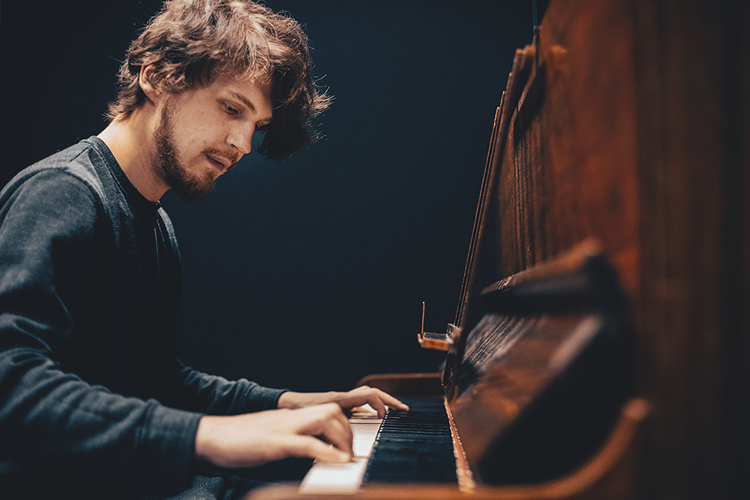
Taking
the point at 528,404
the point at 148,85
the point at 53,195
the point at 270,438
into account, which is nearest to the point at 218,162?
the point at 148,85

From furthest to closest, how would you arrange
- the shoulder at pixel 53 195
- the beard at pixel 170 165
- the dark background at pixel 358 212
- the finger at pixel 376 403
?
the dark background at pixel 358 212
the beard at pixel 170 165
the finger at pixel 376 403
the shoulder at pixel 53 195

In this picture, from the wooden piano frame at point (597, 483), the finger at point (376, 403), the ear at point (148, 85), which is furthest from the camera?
the ear at point (148, 85)

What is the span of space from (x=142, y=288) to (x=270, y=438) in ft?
2.51

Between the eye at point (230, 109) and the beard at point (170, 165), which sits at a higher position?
the eye at point (230, 109)

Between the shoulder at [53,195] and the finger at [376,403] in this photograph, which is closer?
the shoulder at [53,195]

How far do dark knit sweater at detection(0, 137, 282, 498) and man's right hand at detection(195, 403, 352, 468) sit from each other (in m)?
0.03

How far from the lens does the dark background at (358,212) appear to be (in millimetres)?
2385

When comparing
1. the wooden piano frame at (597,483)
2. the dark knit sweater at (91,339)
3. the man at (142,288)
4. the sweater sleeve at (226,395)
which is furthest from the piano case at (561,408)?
the sweater sleeve at (226,395)

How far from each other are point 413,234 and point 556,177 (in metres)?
1.55

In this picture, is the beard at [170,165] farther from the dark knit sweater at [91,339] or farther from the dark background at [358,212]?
the dark background at [358,212]

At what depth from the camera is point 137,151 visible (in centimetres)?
139

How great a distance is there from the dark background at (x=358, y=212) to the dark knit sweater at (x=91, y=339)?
0.94 m

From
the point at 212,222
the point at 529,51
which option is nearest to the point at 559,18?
the point at 529,51

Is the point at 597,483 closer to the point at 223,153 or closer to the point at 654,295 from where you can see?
the point at 654,295
